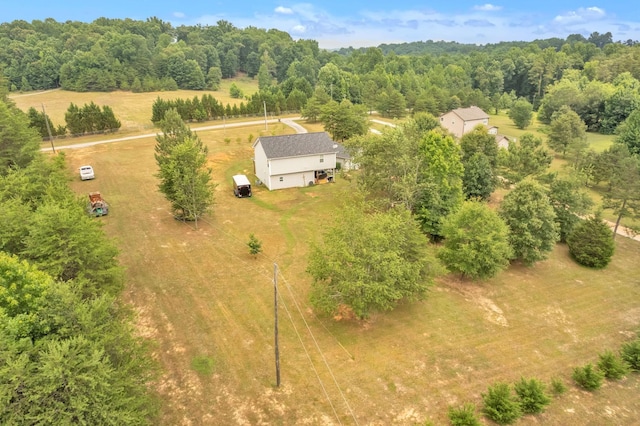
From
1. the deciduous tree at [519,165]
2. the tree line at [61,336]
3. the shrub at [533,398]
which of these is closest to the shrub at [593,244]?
the deciduous tree at [519,165]

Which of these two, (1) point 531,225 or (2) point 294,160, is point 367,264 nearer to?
(1) point 531,225

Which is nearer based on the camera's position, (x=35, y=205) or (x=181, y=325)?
(x=181, y=325)

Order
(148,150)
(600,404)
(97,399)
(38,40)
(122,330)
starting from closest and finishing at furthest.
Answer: (97,399)
(122,330)
(600,404)
(148,150)
(38,40)

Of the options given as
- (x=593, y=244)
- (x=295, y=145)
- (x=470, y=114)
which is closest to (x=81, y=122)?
(x=295, y=145)

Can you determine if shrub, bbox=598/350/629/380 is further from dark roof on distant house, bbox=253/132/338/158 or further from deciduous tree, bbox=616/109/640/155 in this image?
deciduous tree, bbox=616/109/640/155

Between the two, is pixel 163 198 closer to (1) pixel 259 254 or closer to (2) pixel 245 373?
(1) pixel 259 254

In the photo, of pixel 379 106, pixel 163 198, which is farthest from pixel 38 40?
pixel 163 198
